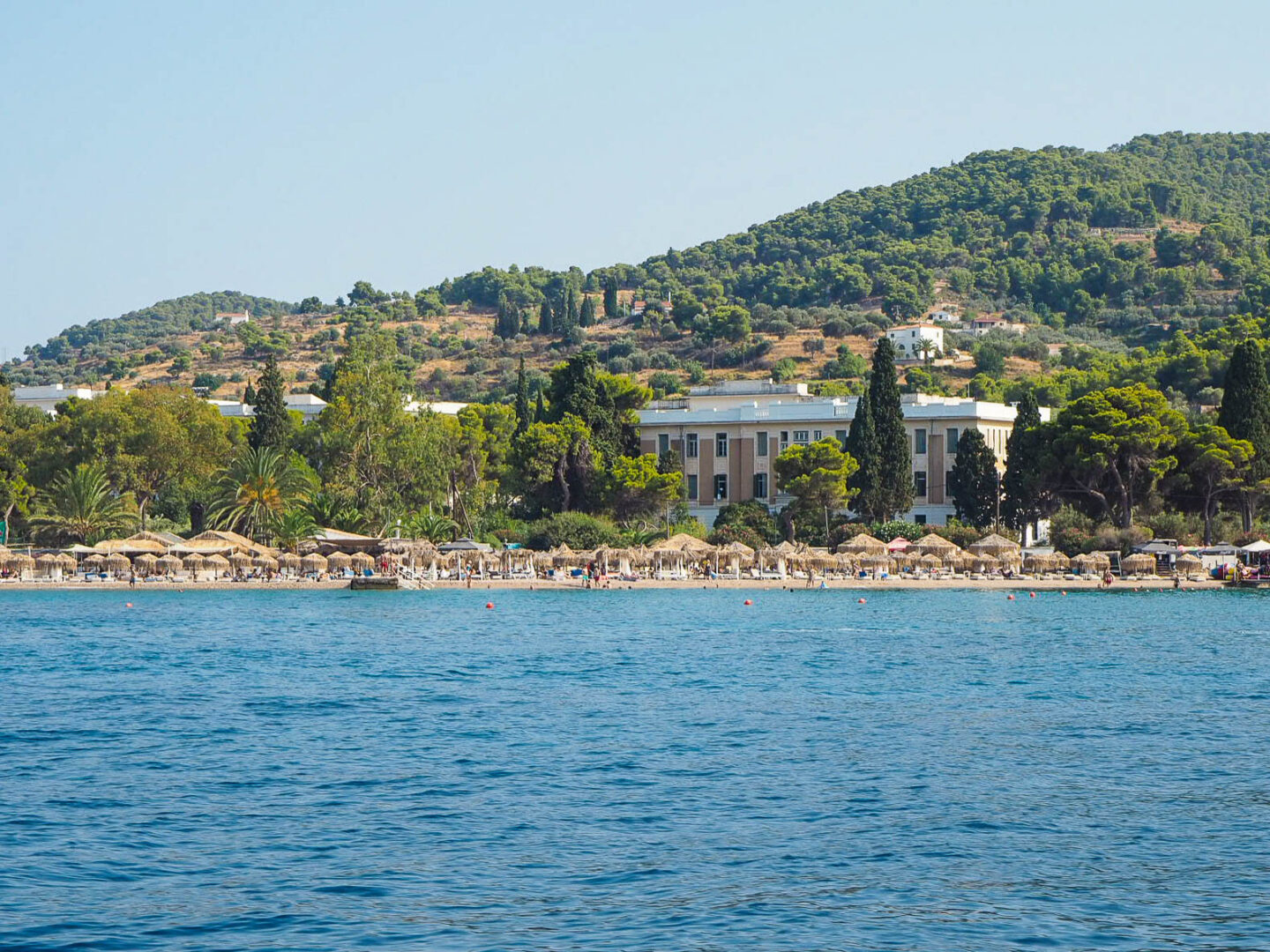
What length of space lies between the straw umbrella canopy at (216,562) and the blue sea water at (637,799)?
3149 cm

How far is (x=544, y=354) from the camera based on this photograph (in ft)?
606

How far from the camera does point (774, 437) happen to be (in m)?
96.0

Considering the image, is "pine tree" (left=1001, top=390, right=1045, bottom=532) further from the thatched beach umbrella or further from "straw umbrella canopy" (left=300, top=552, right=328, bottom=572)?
the thatched beach umbrella

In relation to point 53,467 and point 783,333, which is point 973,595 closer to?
point 53,467

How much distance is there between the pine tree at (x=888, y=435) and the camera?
266ft

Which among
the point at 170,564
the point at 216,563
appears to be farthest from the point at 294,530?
the point at 170,564

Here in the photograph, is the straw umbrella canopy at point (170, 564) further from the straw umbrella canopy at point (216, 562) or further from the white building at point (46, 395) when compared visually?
the white building at point (46, 395)

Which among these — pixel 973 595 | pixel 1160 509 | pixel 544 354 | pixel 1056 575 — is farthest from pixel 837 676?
pixel 544 354

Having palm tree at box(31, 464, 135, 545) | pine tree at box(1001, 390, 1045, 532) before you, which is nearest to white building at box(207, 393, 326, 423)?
palm tree at box(31, 464, 135, 545)

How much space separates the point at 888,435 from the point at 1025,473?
6803 mm

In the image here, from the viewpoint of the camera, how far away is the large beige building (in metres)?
92.2

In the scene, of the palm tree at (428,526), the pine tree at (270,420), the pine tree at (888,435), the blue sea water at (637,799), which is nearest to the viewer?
the blue sea water at (637,799)

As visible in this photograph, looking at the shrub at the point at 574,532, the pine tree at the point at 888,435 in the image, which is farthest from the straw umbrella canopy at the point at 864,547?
the shrub at the point at 574,532

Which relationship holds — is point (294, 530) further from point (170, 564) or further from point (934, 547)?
point (934, 547)
